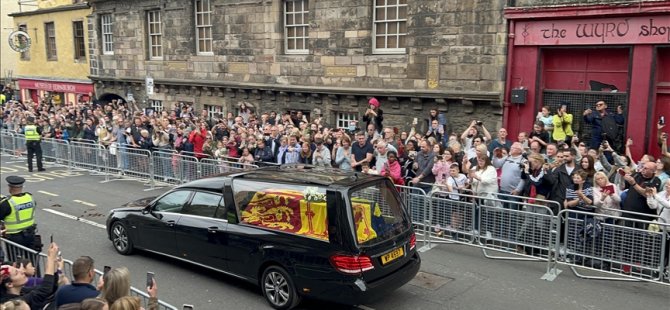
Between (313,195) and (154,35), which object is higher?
(154,35)

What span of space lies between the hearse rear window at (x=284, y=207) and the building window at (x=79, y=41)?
2604 centimetres

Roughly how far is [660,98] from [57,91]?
30800 millimetres

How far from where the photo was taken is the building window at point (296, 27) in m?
Answer: 19.0

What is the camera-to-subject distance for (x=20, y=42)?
1318 inches

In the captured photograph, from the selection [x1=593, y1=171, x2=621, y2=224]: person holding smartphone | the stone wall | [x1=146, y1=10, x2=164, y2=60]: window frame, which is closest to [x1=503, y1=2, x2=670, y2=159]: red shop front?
the stone wall

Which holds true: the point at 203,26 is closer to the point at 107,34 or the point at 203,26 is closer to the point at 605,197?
the point at 107,34

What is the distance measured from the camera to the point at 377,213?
719 cm

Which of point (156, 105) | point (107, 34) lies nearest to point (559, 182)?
point (156, 105)

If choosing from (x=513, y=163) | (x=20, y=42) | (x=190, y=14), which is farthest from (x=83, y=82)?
(x=513, y=163)

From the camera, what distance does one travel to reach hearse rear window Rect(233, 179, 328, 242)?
696cm

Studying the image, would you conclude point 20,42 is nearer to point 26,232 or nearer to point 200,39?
point 200,39

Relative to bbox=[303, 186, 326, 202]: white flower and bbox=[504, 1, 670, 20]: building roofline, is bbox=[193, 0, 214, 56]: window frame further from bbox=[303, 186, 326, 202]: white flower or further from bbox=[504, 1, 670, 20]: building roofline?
bbox=[303, 186, 326, 202]: white flower

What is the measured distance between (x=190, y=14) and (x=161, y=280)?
16523 mm

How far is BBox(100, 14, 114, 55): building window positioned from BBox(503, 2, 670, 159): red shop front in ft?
67.5
